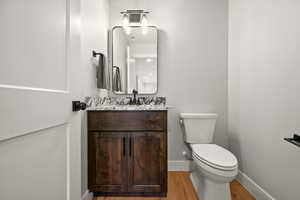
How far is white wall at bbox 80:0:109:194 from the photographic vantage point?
5.19ft

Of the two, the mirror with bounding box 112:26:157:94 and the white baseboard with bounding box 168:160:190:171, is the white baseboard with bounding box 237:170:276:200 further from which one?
the mirror with bounding box 112:26:157:94

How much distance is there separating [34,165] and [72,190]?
0.35 m

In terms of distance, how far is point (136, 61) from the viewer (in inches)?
93.4

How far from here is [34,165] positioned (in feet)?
1.94

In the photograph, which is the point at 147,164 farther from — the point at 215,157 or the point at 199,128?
the point at 199,128

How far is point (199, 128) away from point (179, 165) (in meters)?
0.61

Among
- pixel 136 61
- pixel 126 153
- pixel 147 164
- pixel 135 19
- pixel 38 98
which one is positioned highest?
pixel 135 19

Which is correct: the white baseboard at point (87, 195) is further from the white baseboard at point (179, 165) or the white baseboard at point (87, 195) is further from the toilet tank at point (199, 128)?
the toilet tank at point (199, 128)

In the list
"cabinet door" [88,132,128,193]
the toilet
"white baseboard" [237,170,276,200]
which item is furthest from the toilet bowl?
"cabinet door" [88,132,128,193]

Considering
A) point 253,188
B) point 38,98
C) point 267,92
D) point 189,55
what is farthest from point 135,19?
point 253,188

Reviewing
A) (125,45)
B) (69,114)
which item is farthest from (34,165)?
(125,45)

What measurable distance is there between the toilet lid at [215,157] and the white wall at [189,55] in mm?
671

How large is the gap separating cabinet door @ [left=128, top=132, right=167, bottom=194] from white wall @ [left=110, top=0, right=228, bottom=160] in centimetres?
73

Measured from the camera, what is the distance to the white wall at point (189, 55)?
2.39 m
